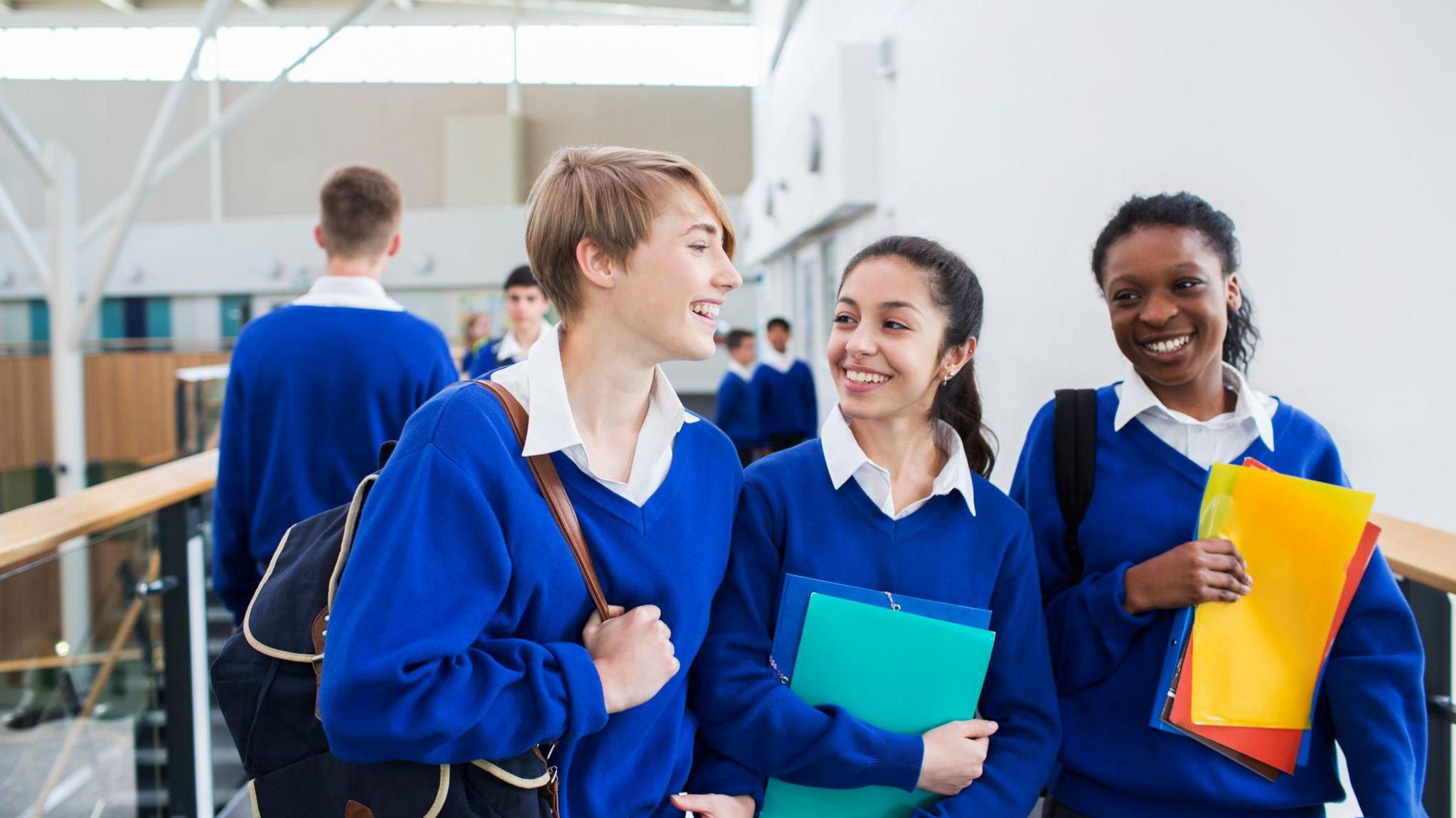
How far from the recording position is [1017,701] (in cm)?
149

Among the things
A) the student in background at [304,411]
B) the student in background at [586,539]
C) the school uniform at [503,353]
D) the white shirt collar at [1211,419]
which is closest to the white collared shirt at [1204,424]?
Answer: the white shirt collar at [1211,419]

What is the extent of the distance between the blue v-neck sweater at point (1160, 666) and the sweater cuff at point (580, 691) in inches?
31.3

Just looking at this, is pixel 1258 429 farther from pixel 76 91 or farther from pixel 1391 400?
pixel 76 91

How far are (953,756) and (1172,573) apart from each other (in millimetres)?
426

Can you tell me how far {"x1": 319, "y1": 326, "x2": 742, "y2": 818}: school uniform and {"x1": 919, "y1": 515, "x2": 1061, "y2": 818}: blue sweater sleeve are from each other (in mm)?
445

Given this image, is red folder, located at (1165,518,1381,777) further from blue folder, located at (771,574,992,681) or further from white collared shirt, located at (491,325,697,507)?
white collared shirt, located at (491,325,697,507)

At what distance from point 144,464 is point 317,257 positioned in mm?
4180

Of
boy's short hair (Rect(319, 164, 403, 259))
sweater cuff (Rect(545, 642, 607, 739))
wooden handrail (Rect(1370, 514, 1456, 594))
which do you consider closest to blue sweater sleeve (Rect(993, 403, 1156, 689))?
wooden handrail (Rect(1370, 514, 1456, 594))

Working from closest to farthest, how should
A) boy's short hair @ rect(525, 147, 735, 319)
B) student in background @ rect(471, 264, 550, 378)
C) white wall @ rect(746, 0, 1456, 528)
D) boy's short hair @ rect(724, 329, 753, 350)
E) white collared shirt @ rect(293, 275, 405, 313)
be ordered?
1. boy's short hair @ rect(525, 147, 735, 319)
2. white wall @ rect(746, 0, 1456, 528)
3. white collared shirt @ rect(293, 275, 405, 313)
4. student in background @ rect(471, 264, 550, 378)
5. boy's short hair @ rect(724, 329, 753, 350)

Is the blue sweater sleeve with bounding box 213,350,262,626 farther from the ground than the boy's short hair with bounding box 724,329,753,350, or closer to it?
closer to it

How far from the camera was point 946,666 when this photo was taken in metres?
1.44

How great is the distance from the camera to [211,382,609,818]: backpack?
1169mm

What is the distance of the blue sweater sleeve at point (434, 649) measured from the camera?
109 centimetres

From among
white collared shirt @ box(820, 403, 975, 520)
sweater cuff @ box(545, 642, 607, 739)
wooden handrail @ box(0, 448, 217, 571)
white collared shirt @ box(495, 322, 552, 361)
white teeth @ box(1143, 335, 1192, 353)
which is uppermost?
white collared shirt @ box(495, 322, 552, 361)
